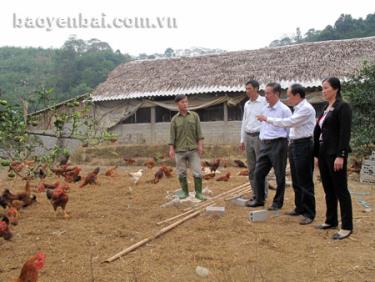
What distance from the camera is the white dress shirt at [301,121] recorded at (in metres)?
5.25

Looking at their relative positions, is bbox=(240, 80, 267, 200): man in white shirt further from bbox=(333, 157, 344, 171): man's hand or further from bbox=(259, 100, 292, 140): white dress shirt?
bbox=(333, 157, 344, 171): man's hand

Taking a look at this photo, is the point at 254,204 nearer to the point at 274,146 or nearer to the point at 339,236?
the point at 274,146

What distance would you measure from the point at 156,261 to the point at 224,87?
1329 centimetres

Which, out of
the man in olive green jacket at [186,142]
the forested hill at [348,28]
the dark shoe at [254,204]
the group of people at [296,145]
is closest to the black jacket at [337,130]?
the group of people at [296,145]

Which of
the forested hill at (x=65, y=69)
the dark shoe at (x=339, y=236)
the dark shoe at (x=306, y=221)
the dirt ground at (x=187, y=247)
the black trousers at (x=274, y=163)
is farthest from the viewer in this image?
the forested hill at (x=65, y=69)

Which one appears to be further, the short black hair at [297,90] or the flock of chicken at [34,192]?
the short black hair at [297,90]

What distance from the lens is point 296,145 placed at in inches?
215

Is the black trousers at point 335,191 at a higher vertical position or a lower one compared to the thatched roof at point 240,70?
lower

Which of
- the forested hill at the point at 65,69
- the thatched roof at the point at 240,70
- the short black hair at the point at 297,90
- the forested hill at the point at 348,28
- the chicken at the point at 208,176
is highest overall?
the forested hill at the point at 348,28

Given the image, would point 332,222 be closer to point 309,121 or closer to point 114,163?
point 309,121

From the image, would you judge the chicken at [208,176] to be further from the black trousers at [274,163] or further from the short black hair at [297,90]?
the short black hair at [297,90]

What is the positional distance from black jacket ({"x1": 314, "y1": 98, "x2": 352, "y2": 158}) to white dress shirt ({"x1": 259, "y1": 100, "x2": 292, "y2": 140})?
1.03 metres

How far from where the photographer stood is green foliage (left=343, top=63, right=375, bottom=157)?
9625 millimetres

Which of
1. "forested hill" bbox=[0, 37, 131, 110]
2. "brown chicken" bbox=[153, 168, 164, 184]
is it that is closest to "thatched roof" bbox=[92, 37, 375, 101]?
"brown chicken" bbox=[153, 168, 164, 184]
